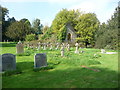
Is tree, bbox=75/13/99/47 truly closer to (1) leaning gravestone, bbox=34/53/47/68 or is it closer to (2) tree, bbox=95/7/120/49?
(2) tree, bbox=95/7/120/49

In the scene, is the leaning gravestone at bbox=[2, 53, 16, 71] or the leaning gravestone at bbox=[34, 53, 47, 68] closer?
the leaning gravestone at bbox=[2, 53, 16, 71]

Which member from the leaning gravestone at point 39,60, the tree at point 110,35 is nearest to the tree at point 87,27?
the tree at point 110,35

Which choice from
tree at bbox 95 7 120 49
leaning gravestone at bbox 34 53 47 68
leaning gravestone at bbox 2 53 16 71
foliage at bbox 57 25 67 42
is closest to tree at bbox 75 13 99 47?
foliage at bbox 57 25 67 42

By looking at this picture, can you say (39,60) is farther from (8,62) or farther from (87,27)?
Result: (87,27)

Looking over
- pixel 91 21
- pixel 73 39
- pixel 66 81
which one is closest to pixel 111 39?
pixel 91 21

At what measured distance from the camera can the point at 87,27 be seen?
36.2 m

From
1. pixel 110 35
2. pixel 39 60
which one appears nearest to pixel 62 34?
pixel 110 35

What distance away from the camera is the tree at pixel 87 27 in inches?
1414

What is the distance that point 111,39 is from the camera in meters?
27.0

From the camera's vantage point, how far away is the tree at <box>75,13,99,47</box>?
35.9m

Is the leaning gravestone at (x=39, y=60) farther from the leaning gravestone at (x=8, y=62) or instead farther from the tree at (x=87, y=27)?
the tree at (x=87, y=27)

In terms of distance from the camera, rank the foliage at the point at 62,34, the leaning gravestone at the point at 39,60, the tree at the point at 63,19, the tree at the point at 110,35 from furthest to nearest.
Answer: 1. the tree at the point at 63,19
2. the foliage at the point at 62,34
3. the tree at the point at 110,35
4. the leaning gravestone at the point at 39,60

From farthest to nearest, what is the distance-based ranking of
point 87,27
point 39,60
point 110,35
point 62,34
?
1. point 62,34
2. point 87,27
3. point 110,35
4. point 39,60

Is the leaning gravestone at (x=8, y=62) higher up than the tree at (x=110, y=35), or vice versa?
the tree at (x=110, y=35)
